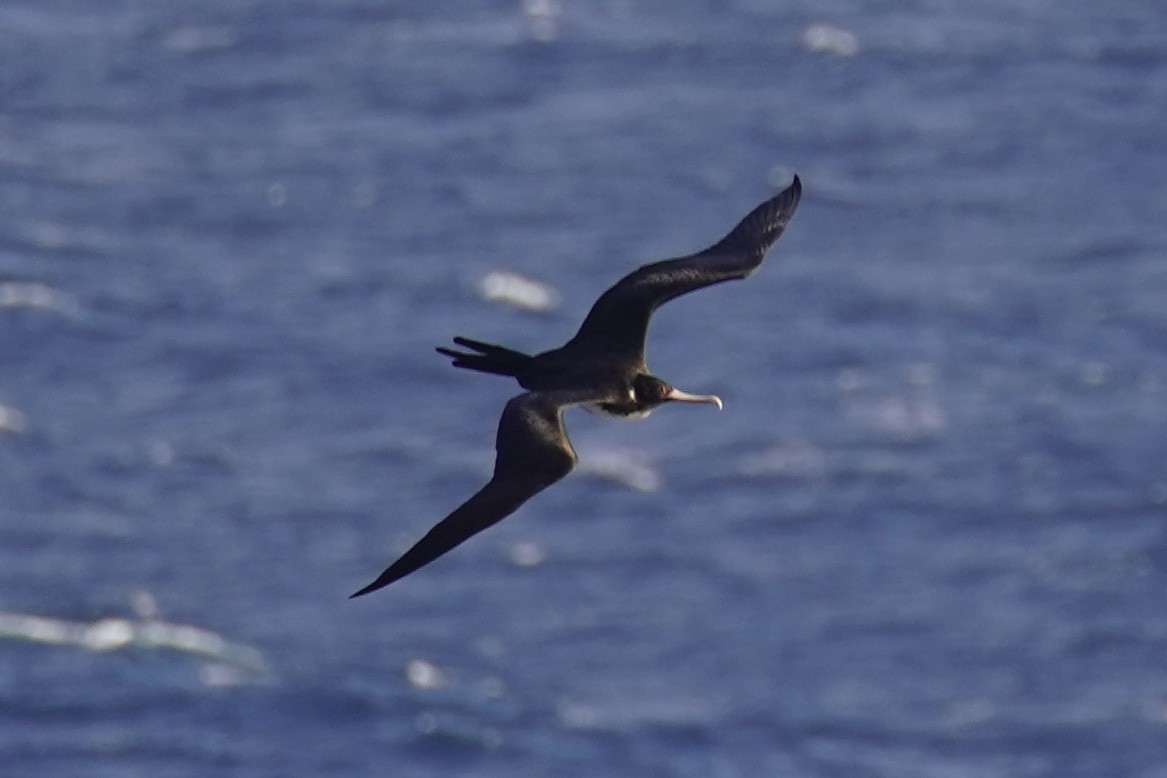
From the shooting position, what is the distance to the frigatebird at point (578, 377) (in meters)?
13.7

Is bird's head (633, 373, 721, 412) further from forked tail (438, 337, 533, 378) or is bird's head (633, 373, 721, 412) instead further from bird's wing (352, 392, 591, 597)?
bird's wing (352, 392, 591, 597)

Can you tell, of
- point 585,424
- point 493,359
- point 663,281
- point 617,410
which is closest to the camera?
point 493,359

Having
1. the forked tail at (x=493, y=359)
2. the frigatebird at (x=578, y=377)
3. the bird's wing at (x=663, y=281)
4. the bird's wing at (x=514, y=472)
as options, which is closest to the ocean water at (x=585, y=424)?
the bird's wing at (x=663, y=281)

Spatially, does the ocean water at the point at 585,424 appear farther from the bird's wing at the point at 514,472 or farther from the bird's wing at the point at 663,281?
the bird's wing at the point at 514,472

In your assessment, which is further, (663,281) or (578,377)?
(663,281)

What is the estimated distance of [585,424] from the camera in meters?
51.3

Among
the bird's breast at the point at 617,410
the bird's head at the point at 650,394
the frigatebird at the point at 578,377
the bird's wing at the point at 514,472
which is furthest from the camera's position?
the bird's head at the point at 650,394

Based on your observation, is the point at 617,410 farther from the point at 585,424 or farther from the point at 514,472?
the point at 585,424

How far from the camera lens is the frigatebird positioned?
1372 centimetres

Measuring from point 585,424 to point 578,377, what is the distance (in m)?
35.3

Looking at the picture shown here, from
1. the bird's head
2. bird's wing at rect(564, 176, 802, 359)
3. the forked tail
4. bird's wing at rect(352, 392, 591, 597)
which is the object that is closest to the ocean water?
bird's wing at rect(564, 176, 802, 359)

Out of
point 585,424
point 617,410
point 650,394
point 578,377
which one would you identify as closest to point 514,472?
point 578,377

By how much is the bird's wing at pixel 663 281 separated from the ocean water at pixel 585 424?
3308 centimetres

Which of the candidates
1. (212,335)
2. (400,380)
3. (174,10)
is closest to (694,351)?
(400,380)
